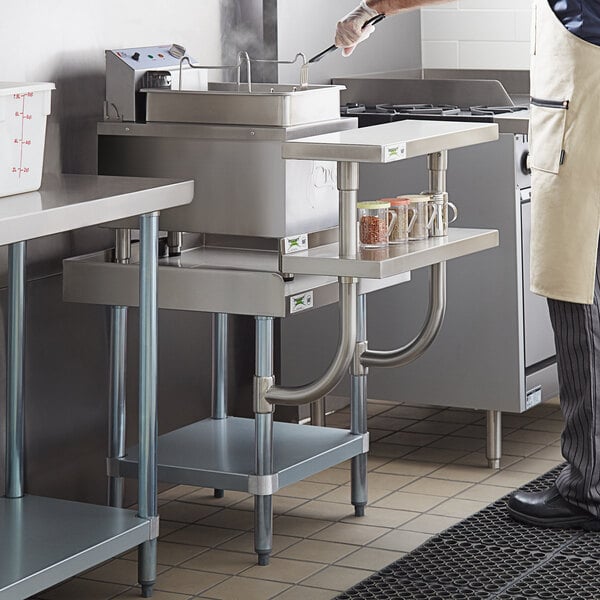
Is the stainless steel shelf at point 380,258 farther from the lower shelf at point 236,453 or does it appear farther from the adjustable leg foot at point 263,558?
the adjustable leg foot at point 263,558

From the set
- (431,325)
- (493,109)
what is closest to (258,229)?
(431,325)

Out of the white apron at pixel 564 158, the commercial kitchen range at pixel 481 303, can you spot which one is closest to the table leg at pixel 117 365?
the white apron at pixel 564 158

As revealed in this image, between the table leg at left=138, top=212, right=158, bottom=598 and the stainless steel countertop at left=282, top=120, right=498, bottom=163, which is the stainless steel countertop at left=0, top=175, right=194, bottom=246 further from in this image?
the stainless steel countertop at left=282, top=120, right=498, bottom=163

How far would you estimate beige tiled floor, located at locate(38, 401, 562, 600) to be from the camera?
10.4 feet

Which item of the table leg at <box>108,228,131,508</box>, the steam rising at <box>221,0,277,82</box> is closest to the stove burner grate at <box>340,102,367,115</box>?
the steam rising at <box>221,0,277,82</box>

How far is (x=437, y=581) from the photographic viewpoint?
3.11 m

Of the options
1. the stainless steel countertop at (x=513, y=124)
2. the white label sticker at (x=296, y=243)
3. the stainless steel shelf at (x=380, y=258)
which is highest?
the stainless steel countertop at (x=513, y=124)

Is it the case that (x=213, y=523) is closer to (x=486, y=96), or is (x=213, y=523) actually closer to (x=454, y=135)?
(x=454, y=135)

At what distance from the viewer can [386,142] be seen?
296cm

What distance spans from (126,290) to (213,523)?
0.75 meters

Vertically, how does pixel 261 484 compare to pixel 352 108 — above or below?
below

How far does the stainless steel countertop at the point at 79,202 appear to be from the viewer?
247 centimetres

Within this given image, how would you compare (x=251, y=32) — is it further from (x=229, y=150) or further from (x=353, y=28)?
(x=229, y=150)

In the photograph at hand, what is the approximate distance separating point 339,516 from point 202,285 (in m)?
0.83
